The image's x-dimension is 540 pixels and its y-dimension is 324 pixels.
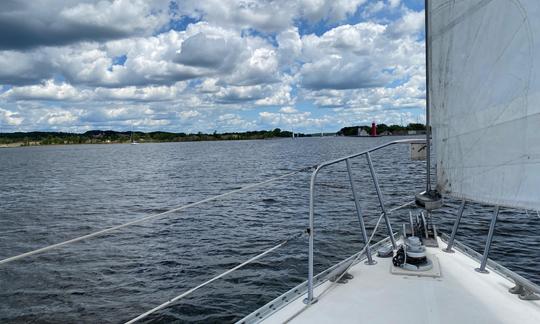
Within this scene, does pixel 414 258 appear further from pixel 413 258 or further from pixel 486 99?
pixel 486 99

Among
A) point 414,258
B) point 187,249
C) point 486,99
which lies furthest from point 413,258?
point 187,249

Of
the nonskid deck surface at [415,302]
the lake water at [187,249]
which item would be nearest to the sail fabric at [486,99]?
the nonskid deck surface at [415,302]

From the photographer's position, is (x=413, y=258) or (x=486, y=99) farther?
(x=413, y=258)

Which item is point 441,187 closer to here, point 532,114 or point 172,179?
point 532,114

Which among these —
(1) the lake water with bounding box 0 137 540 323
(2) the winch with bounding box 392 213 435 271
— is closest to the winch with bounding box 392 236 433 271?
(2) the winch with bounding box 392 213 435 271

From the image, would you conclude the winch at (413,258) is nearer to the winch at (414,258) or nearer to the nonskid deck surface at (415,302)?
the winch at (414,258)

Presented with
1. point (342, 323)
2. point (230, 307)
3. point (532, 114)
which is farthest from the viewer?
point (230, 307)

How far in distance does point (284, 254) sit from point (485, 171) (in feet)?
26.5

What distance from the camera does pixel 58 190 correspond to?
1097 inches

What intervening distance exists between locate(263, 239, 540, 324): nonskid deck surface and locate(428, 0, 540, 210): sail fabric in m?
1.01

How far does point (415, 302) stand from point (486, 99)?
6.16 ft

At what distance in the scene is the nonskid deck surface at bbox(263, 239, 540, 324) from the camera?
3385 mm

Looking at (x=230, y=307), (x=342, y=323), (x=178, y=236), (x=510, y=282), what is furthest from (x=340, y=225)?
(x=342, y=323)

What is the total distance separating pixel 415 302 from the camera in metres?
3.65
